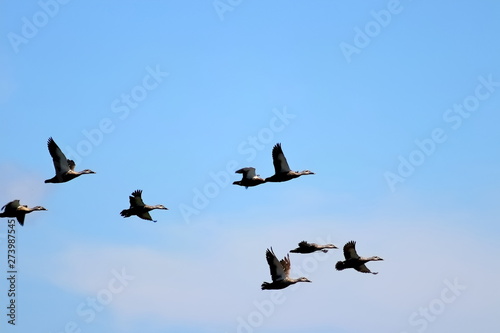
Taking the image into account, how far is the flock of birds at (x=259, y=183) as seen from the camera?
70.2 meters

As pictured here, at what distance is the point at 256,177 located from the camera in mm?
73438

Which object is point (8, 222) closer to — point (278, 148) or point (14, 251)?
point (14, 251)

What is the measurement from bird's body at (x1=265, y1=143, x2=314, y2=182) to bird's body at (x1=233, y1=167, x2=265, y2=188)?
0.64m

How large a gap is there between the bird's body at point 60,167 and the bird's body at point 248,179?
8.98 metres

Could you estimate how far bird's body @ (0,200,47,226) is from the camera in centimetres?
6994

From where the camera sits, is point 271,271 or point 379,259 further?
point 379,259

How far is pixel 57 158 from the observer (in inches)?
2832

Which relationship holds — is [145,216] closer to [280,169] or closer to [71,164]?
[71,164]

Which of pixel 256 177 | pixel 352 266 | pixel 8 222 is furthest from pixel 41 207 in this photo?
pixel 352 266

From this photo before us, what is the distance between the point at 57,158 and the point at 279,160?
487 inches

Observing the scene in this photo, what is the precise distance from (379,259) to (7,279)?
21.4 meters

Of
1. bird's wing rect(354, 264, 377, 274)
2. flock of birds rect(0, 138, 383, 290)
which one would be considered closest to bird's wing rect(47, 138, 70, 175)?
flock of birds rect(0, 138, 383, 290)

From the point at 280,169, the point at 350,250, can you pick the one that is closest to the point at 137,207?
the point at 280,169

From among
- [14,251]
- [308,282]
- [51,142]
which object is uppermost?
[51,142]
